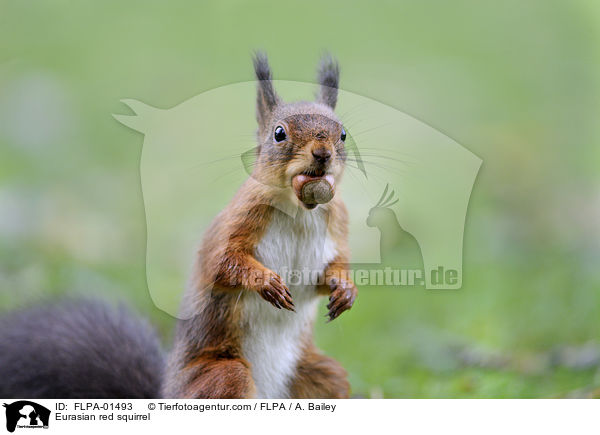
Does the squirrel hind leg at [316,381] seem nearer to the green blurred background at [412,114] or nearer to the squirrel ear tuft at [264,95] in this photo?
the green blurred background at [412,114]

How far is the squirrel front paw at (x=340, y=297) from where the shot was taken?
1568 millimetres

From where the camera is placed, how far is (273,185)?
1.52 metres

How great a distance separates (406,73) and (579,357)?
1000 millimetres

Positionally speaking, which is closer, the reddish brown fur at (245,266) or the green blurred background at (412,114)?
the reddish brown fur at (245,266)

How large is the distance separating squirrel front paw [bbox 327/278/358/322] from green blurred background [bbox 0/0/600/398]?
29 cm

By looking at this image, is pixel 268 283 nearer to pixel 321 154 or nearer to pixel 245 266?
pixel 245 266

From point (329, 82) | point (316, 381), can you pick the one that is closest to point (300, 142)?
point (329, 82)

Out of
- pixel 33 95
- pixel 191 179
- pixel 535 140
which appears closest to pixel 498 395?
pixel 535 140

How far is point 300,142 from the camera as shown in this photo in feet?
4.83

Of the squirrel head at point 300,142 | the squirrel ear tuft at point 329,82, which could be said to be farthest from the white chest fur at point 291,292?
the squirrel ear tuft at point 329,82

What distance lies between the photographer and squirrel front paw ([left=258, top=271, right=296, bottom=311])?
1481 mm

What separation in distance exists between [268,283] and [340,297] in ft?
0.57

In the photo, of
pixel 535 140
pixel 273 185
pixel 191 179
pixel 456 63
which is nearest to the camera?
pixel 273 185
